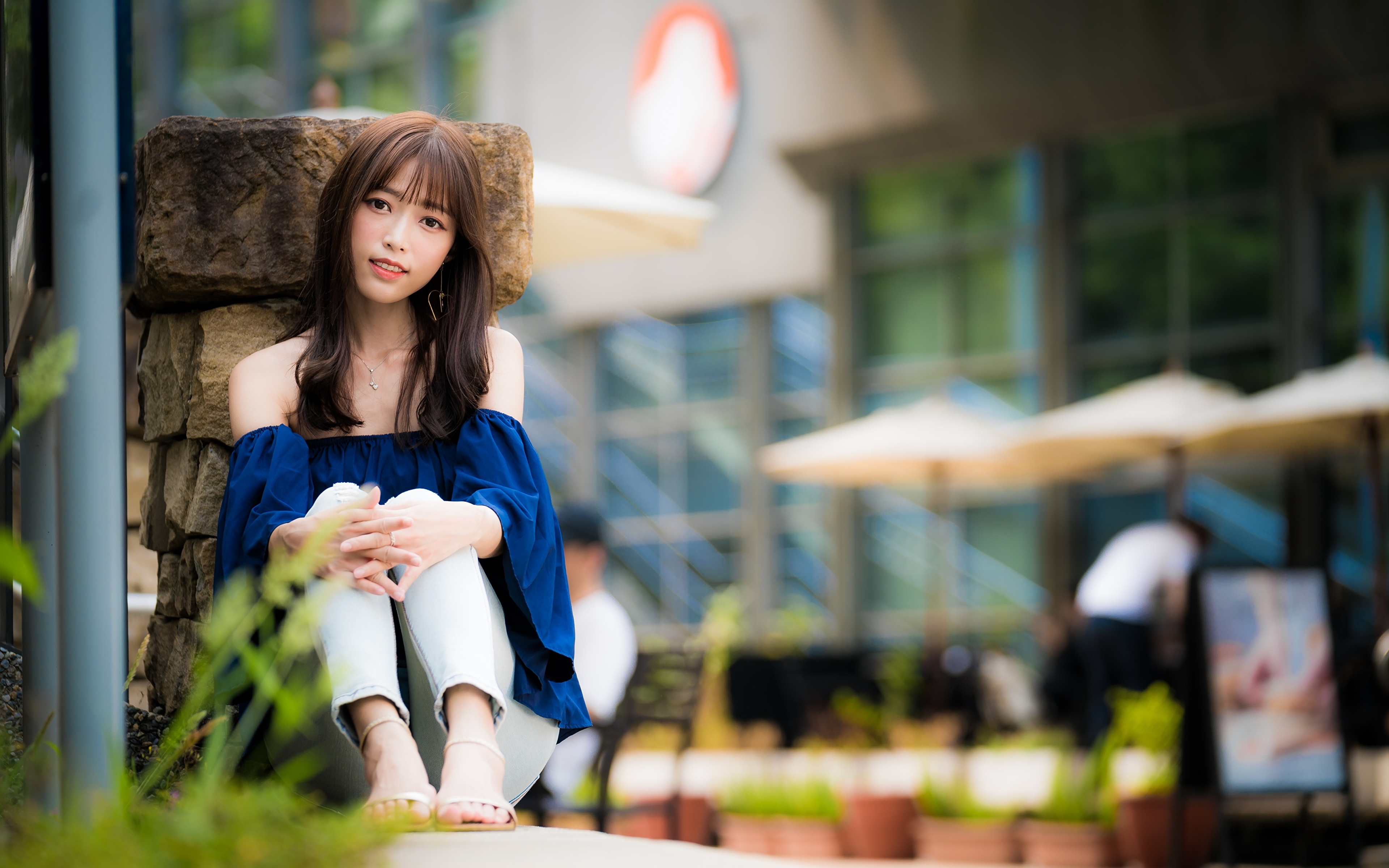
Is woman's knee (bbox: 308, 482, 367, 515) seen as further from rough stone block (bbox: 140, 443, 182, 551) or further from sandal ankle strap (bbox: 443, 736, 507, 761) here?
rough stone block (bbox: 140, 443, 182, 551)

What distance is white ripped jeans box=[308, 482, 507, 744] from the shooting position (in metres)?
1.75

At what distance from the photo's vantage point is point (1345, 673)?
5.36m

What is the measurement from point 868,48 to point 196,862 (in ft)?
33.9

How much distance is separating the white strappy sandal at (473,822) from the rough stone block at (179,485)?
32.3 inches

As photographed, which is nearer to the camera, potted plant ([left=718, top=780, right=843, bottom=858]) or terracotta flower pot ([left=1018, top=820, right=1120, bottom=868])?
terracotta flower pot ([left=1018, top=820, right=1120, bottom=868])

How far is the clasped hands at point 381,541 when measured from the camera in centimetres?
178

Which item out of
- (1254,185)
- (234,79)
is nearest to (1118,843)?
(1254,185)

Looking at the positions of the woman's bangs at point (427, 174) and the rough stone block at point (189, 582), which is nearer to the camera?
the woman's bangs at point (427, 174)

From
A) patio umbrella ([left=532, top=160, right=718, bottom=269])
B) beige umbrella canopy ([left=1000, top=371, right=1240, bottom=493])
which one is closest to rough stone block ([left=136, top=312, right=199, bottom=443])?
patio umbrella ([left=532, top=160, right=718, bottom=269])

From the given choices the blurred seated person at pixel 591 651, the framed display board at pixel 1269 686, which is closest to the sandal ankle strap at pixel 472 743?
the blurred seated person at pixel 591 651

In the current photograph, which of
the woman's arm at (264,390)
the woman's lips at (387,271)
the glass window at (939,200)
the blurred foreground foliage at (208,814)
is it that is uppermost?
the glass window at (939,200)

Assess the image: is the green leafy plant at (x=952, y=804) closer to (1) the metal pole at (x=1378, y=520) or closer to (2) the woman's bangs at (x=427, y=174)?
(1) the metal pole at (x=1378, y=520)

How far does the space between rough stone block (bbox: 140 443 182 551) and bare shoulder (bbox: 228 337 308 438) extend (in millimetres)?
436

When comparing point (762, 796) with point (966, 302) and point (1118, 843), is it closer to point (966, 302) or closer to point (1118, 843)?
point (1118, 843)
